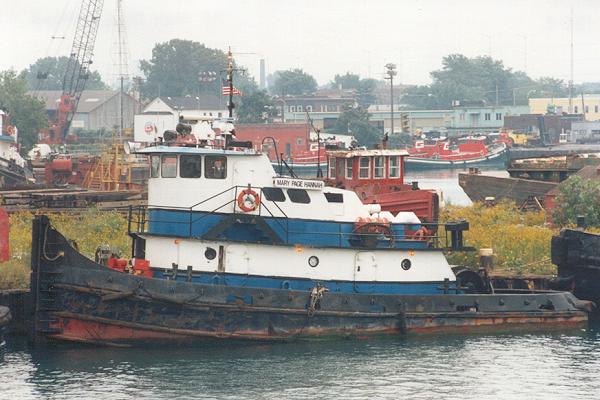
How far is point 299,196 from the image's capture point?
33656 millimetres

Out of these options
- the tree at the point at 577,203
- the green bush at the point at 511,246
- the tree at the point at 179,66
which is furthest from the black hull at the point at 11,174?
the tree at the point at 179,66

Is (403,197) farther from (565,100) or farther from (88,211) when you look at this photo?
(565,100)

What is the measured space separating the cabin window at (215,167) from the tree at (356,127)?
303 feet

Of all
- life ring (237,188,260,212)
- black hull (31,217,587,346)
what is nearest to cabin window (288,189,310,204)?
life ring (237,188,260,212)

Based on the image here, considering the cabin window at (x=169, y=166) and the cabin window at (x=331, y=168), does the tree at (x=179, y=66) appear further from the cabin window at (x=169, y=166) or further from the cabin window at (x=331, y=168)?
the cabin window at (x=169, y=166)

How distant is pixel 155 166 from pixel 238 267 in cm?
353

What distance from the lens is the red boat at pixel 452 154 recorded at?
404 feet

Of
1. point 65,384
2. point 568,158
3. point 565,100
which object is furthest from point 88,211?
point 565,100

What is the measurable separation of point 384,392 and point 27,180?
159 ft

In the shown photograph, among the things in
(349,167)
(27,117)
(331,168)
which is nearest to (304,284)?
(349,167)

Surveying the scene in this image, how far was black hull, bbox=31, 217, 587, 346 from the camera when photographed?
31.8 metres

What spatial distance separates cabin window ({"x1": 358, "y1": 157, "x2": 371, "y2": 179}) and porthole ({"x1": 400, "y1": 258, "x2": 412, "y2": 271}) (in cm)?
516

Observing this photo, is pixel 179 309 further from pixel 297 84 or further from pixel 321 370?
pixel 297 84

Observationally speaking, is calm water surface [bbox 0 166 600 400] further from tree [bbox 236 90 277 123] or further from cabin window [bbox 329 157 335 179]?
tree [bbox 236 90 277 123]
